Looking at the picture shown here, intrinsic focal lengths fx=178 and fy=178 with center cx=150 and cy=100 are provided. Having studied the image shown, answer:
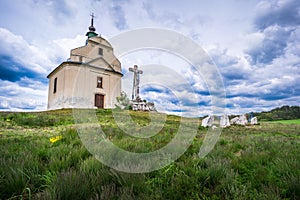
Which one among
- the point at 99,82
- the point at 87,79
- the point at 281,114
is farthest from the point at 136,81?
the point at 281,114

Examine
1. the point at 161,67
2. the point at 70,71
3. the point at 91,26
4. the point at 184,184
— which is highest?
the point at 91,26

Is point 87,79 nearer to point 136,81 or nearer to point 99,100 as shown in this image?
point 99,100

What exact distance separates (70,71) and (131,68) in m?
9.56

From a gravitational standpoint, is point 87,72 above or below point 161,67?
above

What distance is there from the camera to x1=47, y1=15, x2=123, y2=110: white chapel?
2698 centimetres

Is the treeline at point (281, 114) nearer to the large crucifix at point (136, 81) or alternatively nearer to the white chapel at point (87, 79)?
the large crucifix at point (136, 81)

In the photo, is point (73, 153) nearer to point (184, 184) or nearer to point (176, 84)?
point (184, 184)

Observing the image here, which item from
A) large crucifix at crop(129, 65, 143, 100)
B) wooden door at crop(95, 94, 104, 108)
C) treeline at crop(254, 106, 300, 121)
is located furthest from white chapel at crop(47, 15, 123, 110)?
treeline at crop(254, 106, 300, 121)

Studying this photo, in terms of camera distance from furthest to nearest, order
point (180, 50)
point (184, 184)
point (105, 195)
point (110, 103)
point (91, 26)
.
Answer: point (91, 26)
point (110, 103)
point (180, 50)
point (184, 184)
point (105, 195)

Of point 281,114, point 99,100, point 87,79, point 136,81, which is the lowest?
point 281,114

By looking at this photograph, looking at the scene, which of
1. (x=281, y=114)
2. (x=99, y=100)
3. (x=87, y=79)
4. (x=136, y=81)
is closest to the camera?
(x=136, y=81)

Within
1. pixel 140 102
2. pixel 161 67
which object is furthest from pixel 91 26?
pixel 161 67

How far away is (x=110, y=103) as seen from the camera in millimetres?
30250

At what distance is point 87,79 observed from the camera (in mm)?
28031
